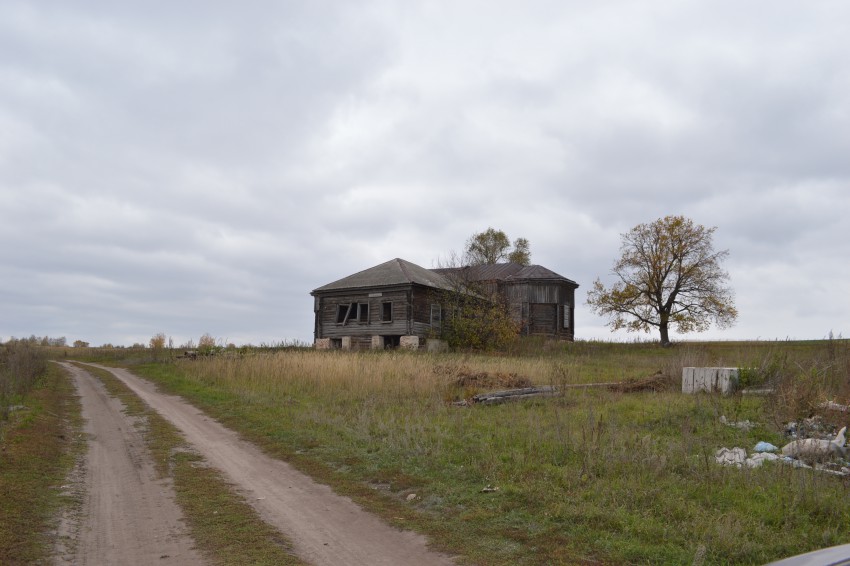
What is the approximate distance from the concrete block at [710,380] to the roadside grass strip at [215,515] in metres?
11.6

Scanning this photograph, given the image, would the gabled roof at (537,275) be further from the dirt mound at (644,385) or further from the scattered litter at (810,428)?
the scattered litter at (810,428)

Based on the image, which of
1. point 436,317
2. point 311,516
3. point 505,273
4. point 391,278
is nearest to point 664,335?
point 505,273

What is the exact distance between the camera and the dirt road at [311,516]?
17.9 ft

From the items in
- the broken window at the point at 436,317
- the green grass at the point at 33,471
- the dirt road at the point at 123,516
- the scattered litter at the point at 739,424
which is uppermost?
the broken window at the point at 436,317

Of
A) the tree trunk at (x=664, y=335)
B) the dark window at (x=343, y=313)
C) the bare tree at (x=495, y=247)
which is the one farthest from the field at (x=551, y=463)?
the bare tree at (x=495, y=247)

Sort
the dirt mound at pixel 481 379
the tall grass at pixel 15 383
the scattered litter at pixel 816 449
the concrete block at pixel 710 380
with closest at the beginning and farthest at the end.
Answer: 1. the scattered litter at pixel 816 449
2. the tall grass at pixel 15 383
3. the concrete block at pixel 710 380
4. the dirt mound at pixel 481 379

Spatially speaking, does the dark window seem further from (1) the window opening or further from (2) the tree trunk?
(2) the tree trunk

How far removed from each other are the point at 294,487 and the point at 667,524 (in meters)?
4.69

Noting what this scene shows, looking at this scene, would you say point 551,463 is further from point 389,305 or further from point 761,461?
point 389,305

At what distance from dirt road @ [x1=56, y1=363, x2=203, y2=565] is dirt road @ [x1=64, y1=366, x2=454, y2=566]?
96 cm

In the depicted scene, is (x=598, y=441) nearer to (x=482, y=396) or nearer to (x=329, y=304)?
(x=482, y=396)

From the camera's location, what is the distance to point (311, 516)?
6.62 m

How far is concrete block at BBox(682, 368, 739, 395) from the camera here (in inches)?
585

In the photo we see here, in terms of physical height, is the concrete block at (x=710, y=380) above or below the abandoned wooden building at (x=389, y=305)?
below
